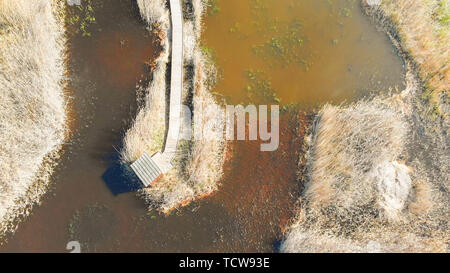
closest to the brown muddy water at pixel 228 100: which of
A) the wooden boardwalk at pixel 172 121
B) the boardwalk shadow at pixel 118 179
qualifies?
the boardwalk shadow at pixel 118 179

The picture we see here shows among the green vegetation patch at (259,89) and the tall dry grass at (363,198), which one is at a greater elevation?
the green vegetation patch at (259,89)

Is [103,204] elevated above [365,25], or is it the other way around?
[365,25]

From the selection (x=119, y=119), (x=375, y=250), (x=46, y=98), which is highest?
(x=46, y=98)

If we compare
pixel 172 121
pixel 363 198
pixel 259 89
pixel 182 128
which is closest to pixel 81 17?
pixel 172 121

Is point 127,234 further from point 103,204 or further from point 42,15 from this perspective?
point 42,15

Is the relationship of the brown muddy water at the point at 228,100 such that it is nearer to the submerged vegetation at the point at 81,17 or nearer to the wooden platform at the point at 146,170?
the submerged vegetation at the point at 81,17

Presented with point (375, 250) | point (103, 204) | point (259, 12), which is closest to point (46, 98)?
point (103, 204)

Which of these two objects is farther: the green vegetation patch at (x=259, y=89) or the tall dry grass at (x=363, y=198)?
the green vegetation patch at (x=259, y=89)

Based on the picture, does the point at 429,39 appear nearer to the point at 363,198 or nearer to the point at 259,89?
the point at 363,198
